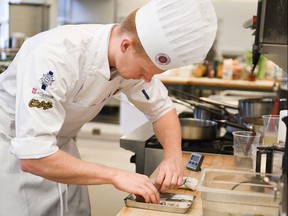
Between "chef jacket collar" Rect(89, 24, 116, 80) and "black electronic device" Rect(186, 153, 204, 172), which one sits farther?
"black electronic device" Rect(186, 153, 204, 172)

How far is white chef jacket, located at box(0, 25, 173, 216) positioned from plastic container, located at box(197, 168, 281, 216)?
42 cm

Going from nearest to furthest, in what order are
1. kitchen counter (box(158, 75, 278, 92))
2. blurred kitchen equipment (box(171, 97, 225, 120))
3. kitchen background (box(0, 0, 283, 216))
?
blurred kitchen equipment (box(171, 97, 225, 120)) < kitchen counter (box(158, 75, 278, 92)) < kitchen background (box(0, 0, 283, 216))

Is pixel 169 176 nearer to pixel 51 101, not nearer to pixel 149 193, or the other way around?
pixel 149 193

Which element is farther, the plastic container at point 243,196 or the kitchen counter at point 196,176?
the kitchen counter at point 196,176

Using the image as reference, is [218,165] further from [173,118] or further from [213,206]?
[213,206]

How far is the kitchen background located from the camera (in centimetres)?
488

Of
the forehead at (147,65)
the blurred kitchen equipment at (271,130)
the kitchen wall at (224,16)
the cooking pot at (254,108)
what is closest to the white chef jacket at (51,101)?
the forehead at (147,65)

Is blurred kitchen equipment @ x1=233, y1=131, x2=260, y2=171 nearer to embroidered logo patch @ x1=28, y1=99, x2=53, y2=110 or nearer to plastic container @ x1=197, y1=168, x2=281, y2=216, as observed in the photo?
plastic container @ x1=197, y1=168, x2=281, y2=216

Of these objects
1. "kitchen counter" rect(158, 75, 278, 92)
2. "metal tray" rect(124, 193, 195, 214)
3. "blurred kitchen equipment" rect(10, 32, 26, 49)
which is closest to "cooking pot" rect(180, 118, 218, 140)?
"metal tray" rect(124, 193, 195, 214)

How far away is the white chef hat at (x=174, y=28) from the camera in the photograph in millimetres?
1279

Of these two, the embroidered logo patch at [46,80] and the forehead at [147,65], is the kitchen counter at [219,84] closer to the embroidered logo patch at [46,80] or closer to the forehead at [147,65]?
the forehead at [147,65]

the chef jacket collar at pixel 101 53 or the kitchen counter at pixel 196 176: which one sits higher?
the chef jacket collar at pixel 101 53

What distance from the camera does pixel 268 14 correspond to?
1.18 m

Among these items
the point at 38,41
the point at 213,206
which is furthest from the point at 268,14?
the point at 38,41
